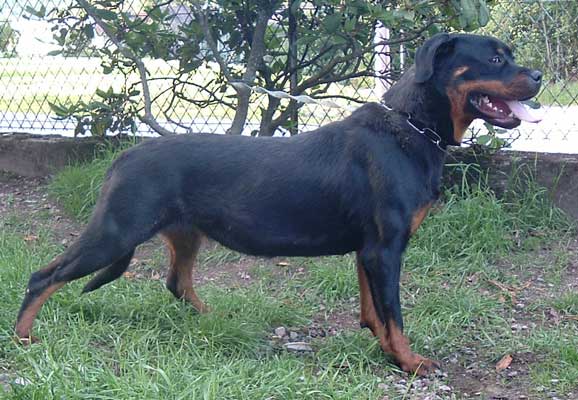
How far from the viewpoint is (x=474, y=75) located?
13.6ft

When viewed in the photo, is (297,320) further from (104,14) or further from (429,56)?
(104,14)

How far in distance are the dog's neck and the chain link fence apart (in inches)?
76.1

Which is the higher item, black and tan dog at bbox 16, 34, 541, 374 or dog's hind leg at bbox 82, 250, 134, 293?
black and tan dog at bbox 16, 34, 541, 374

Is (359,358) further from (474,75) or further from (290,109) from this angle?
(290,109)

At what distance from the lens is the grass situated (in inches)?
144

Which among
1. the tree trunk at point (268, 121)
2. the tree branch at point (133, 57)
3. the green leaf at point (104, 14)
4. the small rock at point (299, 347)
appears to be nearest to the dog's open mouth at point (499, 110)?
the small rock at point (299, 347)

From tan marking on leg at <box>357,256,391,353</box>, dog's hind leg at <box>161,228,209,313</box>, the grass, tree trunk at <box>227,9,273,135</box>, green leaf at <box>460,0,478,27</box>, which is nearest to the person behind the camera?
the grass

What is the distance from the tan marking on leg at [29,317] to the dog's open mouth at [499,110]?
202cm

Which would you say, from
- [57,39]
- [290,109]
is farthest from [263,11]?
[57,39]

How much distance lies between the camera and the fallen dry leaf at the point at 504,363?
4.26 metres

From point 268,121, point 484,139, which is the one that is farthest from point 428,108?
point 268,121

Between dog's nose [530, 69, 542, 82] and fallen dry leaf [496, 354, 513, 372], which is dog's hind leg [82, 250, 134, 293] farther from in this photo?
dog's nose [530, 69, 542, 82]

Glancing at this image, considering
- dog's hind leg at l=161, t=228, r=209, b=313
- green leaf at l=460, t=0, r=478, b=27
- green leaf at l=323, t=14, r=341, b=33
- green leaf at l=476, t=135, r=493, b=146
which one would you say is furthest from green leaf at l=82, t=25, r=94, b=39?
green leaf at l=476, t=135, r=493, b=146

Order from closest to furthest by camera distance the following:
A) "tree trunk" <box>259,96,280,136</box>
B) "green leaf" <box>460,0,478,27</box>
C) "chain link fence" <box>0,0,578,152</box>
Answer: "green leaf" <box>460,0,478,27</box> → "chain link fence" <box>0,0,578,152</box> → "tree trunk" <box>259,96,280,136</box>
